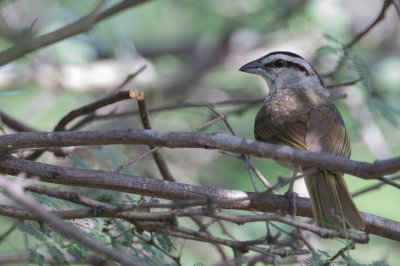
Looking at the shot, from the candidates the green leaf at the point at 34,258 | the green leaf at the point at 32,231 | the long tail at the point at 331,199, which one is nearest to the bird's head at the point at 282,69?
the long tail at the point at 331,199

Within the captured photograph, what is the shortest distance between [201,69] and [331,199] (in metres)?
5.99

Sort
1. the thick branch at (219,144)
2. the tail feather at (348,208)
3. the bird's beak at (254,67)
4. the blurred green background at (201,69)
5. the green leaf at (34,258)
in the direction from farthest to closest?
the blurred green background at (201,69) → the bird's beak at (254,67) → the tail feather at (348,208) → the green leaf at (34,258) → the thick branch at (219,144)

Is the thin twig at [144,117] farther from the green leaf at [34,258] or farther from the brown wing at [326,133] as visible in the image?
the brown wing at [326,133]

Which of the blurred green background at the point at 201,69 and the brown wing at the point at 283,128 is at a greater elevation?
the blurred green background at the point at 201,69

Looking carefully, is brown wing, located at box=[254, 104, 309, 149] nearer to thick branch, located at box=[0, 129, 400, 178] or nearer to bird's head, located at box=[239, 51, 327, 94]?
bird's head, located at box=[239, 51, 327, 94]

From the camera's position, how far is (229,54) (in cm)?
974

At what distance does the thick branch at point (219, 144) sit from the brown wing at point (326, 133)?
180 centimetres

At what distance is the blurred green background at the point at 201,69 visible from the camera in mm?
6738

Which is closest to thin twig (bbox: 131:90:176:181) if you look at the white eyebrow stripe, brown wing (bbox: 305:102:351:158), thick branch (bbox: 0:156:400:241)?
thick branch (bbox: 0:156:400:241)

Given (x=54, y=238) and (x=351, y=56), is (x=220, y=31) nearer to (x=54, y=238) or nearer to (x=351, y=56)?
(x=351, y=56)

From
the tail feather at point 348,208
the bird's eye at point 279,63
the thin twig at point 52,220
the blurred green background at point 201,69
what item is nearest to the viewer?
the thin twig at point 52,220

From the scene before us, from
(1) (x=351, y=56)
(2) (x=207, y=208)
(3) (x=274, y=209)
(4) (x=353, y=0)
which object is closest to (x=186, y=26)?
(4) (x=353, y=0)

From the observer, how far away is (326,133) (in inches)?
177

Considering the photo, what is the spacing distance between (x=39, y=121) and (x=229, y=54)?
3.59 meters
